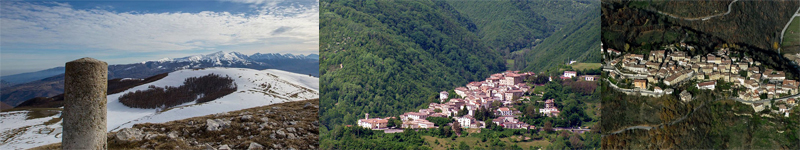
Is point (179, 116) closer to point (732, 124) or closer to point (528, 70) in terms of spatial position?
point (528, 70)

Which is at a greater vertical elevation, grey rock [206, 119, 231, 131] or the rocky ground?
grey rock [206, 119, 231, 131]

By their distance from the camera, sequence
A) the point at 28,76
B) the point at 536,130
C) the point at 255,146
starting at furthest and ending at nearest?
the point at 28,76 → the point at 536,130 → the point at 255,146

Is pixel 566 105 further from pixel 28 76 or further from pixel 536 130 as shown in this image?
pixel 28 76

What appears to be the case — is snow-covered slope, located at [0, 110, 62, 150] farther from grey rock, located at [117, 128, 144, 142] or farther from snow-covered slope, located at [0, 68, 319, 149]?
grey rock, located at [117, 128, 144, 142]

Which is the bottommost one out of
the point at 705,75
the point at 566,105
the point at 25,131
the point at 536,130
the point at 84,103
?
the point at 25,131

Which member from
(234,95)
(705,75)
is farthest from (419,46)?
(234,95)

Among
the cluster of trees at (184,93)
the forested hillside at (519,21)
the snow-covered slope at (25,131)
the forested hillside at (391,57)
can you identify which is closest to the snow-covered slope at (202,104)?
the snow-covered slope at (25,131)

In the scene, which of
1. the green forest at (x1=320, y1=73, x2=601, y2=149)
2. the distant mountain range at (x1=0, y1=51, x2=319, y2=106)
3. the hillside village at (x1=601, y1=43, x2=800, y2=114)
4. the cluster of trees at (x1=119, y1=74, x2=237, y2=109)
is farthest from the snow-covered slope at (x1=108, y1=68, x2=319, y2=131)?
the hillside village at (x1=601, y1=43, x2=800, y2=114)
